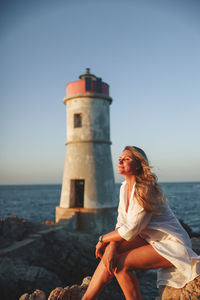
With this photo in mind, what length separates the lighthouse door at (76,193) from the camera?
1237cm

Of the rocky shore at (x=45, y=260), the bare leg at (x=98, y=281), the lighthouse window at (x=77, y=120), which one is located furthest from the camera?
the lighthouse window at (x=77, y=120)

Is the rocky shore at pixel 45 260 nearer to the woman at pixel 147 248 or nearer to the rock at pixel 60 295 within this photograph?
the rock at pixel 60 295

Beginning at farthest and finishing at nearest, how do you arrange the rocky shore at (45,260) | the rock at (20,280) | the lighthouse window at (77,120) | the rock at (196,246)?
the lighthouse window at (77,120)
the rocky shore at (45,260)
the rock at (20,280)
the rock at (196,246)

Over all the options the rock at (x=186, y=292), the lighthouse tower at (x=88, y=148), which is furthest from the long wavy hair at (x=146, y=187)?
the lighthouse tower at (x=88, y=148)

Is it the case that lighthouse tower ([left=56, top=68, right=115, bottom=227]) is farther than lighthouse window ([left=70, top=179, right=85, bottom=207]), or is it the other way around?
lighthouse window ([left=70, top=179, right=85, bottom=207])

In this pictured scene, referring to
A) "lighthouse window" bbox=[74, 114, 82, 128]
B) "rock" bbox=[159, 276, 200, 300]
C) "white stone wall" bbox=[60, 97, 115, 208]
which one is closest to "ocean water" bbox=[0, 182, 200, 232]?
"rock" bbox=[159, 276, 200, 300]

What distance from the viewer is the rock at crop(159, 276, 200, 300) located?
2.11 metres

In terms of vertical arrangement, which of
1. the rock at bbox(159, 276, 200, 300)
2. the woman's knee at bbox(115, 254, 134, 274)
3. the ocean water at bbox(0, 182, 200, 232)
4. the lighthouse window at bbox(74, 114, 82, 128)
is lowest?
the ocean water at bbox(0, 182, 200, 232)

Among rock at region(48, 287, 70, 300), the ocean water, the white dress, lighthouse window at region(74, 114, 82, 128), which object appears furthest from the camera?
the ocean water

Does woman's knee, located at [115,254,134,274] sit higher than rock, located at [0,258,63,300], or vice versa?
Answer: woman's knee, located at [115,254,134,274]

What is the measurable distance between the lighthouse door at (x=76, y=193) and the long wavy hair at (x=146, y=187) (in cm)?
1015

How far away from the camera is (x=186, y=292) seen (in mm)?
2133

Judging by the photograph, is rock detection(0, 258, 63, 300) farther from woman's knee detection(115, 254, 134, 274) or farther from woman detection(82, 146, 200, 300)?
woman's knee detection(115, 254, 134, 274)

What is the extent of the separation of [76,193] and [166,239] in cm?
1115
